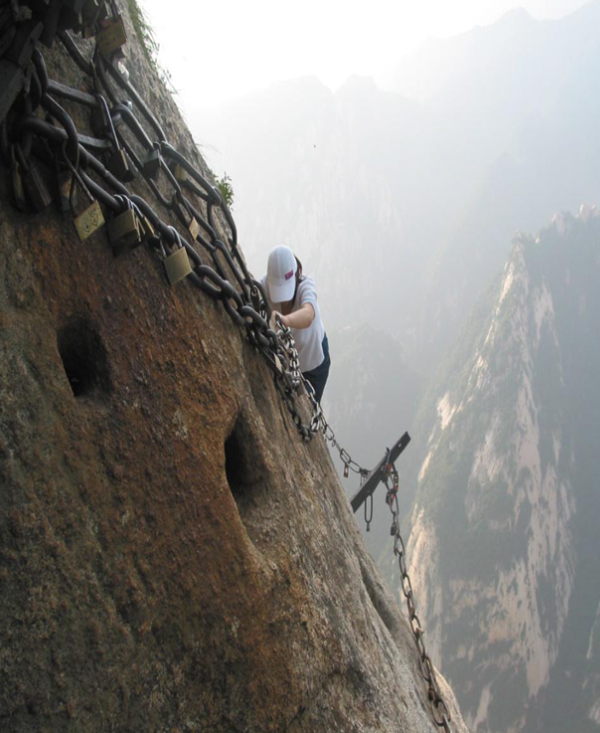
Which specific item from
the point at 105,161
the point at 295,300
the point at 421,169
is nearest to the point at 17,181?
the point at 105,161

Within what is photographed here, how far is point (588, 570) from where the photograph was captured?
5144 cm

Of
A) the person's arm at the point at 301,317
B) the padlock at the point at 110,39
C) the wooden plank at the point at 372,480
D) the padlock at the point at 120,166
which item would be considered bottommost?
the padlock at the point at 120,166

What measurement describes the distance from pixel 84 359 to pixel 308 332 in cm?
230

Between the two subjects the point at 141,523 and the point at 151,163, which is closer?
the point at 141,523

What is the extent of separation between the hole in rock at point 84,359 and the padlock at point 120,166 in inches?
Result: 25.1

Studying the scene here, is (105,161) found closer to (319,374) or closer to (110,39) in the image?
Result: (110,39)

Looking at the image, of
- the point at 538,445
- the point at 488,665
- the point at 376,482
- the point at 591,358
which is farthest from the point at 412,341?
the point at 376,482

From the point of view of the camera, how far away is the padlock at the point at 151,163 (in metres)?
2.52

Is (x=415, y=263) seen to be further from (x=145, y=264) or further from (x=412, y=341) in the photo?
(x=145, y=264)

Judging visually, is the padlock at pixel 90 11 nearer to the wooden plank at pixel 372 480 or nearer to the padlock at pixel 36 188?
the padlock at pixel 36 188

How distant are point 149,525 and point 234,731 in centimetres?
98

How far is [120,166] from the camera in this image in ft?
7.53

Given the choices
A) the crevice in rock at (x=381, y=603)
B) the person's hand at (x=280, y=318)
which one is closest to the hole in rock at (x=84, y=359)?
the person's hand at (x=280, y=318)

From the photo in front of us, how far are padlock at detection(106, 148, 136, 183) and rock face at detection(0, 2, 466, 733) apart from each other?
17cm
